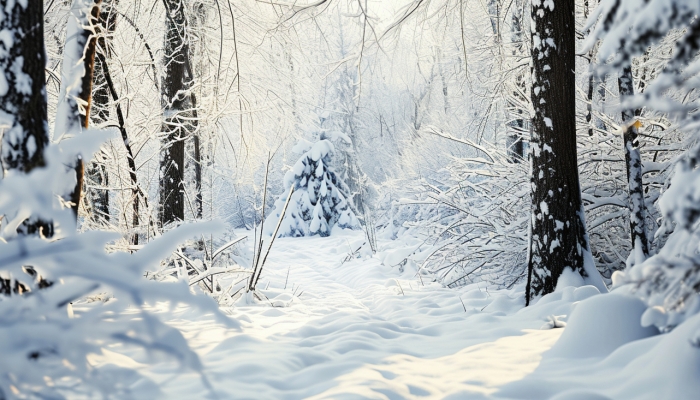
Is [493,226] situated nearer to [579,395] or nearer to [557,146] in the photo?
[557,146]

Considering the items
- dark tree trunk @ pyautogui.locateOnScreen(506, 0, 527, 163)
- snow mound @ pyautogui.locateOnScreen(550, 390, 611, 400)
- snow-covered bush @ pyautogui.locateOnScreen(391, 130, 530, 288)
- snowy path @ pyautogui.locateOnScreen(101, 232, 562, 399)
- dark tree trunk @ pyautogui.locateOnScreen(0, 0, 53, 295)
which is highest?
dark tree trunk @ pyautogui.locateOnScreen(506, 0, 527, 163)

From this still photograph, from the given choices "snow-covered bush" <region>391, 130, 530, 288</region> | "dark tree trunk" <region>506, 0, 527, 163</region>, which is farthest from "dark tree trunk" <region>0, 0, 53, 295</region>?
"dark tree trunk" <region>506, 0, 527, 163</region>

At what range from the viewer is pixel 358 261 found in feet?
34.8

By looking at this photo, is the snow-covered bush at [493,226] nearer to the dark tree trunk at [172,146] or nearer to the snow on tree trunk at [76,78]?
the dark tree trunk at [172,146]

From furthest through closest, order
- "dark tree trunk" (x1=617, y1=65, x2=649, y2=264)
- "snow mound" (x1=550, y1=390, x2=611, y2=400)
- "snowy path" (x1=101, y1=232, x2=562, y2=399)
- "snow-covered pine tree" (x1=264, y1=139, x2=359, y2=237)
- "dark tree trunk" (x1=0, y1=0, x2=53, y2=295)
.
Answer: "snow-covered pine tree" (x1=264, y1=139, x2=359, y2=237) → "dark tree trunk" (x1=617, y1=65, x2=649, y2=264) → "snowy path" (x1=101, y1=232, x2=562, y2=399) → "dark tree trunk" (x1=0, y1=0, x2=53, y2=295) → "snow mound" (x1=550, y1=390, x2=611, y2=400)

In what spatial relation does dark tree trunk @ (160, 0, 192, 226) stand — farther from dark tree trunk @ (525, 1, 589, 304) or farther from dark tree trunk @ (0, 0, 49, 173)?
dark tree trunk @ (525, 1, 589, 304)

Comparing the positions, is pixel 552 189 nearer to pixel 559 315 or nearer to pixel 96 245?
pixel 559 315

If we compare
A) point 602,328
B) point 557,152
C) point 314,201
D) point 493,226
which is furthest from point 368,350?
point 314,201

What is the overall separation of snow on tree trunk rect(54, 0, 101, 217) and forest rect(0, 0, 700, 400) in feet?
0.05

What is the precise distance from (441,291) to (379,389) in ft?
12.5

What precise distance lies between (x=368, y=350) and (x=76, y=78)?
244 cm

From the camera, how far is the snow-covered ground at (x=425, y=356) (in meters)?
2.12

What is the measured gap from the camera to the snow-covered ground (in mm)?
2121

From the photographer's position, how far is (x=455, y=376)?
101 inches
